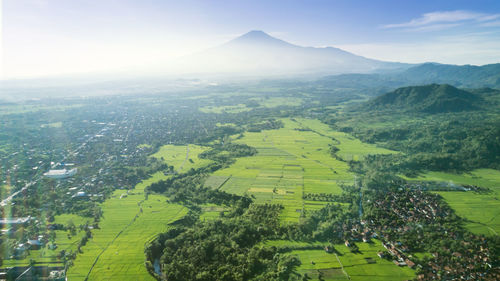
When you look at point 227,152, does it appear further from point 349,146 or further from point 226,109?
point 226,109

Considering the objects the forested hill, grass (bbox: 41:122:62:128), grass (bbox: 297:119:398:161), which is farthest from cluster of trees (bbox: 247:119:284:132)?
grass (bbox: 41:122:62:128)

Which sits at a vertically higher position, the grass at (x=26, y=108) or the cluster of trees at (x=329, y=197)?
the grass at (x=26, y=108)

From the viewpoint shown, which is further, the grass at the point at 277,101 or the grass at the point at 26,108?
the grass at the point at 277,101

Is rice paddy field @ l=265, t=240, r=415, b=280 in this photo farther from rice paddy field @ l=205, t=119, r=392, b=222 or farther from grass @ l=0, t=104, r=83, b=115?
grass @ l=0, t=104, r=83, b=115

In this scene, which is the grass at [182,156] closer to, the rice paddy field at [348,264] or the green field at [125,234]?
the green field at [125,234]

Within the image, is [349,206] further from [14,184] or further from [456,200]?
[14,184]

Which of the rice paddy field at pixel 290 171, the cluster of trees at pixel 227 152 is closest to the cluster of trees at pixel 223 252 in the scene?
the rice paddy field at pixel 290 171
